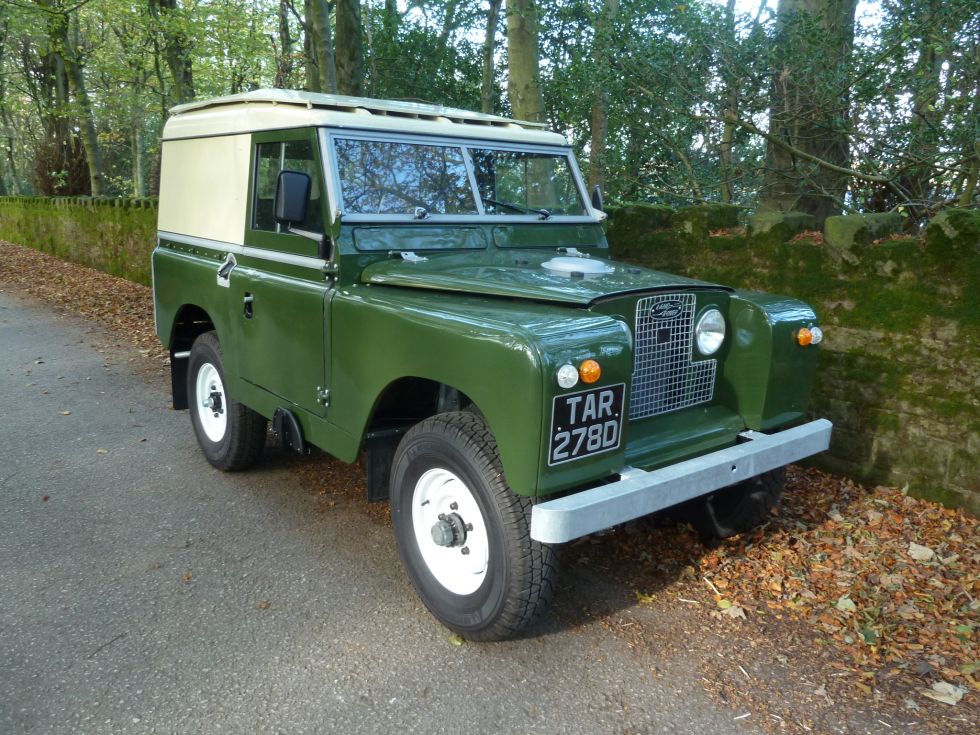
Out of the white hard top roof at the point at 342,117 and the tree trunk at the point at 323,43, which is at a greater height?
the tree trunk at the point at 323,43

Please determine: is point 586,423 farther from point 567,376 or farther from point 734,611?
point 734,611

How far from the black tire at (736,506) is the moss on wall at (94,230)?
1007 centimetres

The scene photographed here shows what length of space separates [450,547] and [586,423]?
0.91 metres

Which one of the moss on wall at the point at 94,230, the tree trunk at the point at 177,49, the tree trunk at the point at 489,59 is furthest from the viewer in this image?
the tree trunk at the point at 177,49

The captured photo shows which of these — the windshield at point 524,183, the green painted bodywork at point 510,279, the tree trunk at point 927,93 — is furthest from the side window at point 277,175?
the tree trunk at point 927,93

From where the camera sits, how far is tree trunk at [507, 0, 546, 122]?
8336 mm

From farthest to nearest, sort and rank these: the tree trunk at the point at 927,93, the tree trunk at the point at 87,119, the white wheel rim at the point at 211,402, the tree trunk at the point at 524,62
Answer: the tree trunk at the point at 87,119 → the tree trunk at the point at 524,62 → the tree trunk at the point at 927,93 → the white wheel rim at the point at 211,402

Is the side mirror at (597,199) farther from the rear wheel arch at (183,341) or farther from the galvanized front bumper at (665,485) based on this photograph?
the rear wheel arch at (183,341)

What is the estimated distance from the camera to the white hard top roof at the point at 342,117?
392 cm

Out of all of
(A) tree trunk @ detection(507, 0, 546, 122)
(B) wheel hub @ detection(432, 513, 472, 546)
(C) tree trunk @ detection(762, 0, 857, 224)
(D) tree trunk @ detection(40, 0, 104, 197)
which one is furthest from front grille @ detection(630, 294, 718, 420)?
(D) tree trunk @ detection(40, 0, 104, 197)

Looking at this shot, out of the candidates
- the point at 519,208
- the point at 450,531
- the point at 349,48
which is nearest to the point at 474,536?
the point at 450,531

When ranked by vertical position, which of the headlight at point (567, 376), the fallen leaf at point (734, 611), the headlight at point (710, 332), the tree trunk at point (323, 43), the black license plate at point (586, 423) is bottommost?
the fallen leaf at point (734, 611)

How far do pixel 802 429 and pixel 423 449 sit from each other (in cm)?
174

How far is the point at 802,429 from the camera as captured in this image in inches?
139
